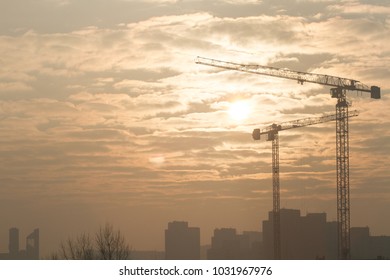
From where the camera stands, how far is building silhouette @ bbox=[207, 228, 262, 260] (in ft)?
293

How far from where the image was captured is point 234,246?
92.1m

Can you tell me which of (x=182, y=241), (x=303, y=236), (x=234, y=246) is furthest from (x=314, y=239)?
(x=182, y=241)

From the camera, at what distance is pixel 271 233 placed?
284 feet

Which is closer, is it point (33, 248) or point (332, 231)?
point (33, 248)

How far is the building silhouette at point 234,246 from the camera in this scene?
293 feet

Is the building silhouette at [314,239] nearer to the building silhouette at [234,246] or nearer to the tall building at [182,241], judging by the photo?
the building silhouette at [234,246]

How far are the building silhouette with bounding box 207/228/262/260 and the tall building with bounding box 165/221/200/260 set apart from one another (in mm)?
13526

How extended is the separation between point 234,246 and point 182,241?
1999 centimetres

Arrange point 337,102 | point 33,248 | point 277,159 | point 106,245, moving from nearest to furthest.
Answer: point 106,245 → point 33,248 → point 337,102 → point 277,159

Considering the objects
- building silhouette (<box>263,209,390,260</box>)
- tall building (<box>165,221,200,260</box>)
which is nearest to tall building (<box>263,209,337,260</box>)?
building silhouette (<box>263,209,390,260</box>)
